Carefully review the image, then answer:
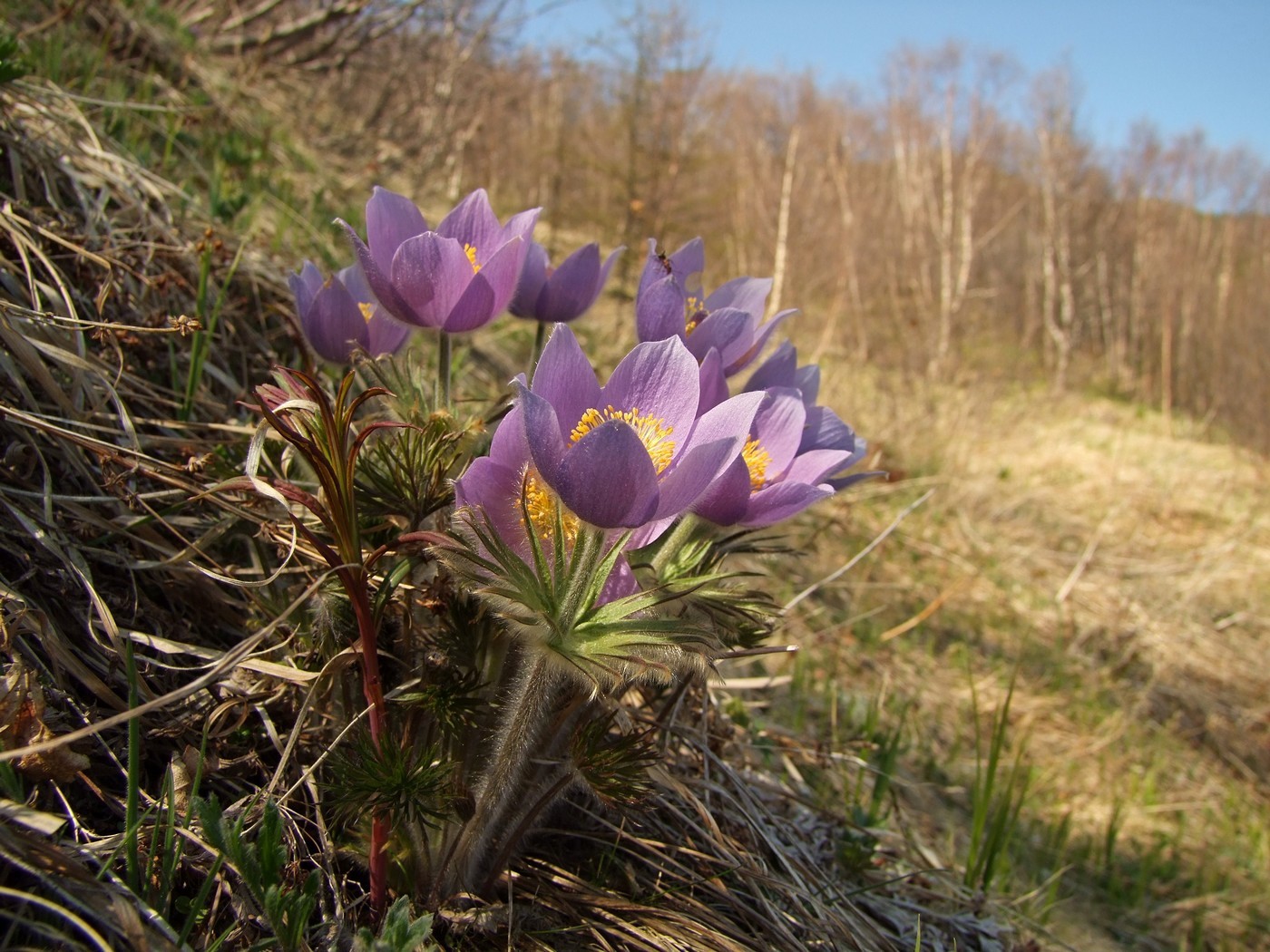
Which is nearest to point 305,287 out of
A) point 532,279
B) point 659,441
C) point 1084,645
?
point 532,279

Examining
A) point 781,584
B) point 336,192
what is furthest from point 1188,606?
point 336,192

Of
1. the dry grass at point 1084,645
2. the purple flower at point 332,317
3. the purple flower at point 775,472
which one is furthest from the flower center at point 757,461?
the dry grass at point 1084,645

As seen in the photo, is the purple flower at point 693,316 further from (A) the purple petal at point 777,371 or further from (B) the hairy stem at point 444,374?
(B) the hairy stem at point 444,374

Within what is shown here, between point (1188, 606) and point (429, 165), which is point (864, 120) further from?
point (1188, 606)

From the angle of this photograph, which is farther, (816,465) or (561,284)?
(561,284)

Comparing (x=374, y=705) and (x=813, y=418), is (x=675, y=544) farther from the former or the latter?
(x=374, y=705)

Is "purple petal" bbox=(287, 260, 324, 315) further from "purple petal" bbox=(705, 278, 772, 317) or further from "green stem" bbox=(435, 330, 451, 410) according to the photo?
"purple petal" bbox=(705, 278, 772, 317)

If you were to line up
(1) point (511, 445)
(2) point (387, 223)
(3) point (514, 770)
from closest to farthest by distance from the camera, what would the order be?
(1) point (511, 445) → (3) point (514, 770) → (2) point (387, 223)
